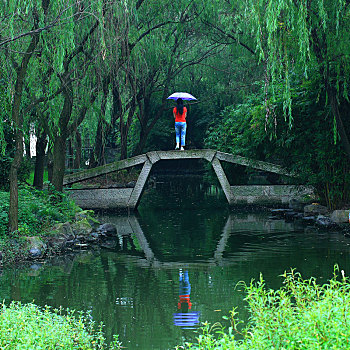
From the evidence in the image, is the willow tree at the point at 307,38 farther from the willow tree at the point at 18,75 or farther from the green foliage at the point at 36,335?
the green foliage at the point at 36,335

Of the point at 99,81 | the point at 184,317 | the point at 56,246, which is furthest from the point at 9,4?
the point at 184,317

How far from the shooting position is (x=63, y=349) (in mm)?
6094

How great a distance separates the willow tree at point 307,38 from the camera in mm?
12453

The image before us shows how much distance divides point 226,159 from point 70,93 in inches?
320

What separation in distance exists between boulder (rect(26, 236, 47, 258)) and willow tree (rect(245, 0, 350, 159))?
5.37 metres

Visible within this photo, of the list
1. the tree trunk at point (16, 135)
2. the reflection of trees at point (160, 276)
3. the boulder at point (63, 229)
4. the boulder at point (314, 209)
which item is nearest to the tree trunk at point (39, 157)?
the boulder at point (63, 229)

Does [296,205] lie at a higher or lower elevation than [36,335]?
higher

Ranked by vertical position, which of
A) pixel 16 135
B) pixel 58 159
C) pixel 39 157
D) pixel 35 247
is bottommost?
pixel 35 247

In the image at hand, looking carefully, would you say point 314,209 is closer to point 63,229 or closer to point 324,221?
point 324,221

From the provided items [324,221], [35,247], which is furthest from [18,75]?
[324,221]

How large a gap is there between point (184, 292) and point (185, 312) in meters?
1.18

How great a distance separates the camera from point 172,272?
11.3 meters

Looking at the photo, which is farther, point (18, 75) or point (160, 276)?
point (18, 75)

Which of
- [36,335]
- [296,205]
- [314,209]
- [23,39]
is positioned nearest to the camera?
[36,335]
